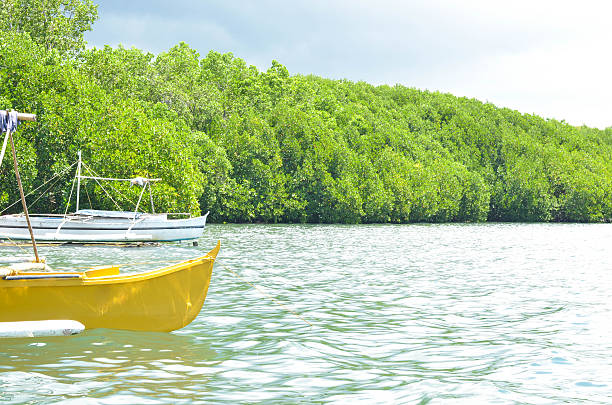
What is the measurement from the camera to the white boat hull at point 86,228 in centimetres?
3738

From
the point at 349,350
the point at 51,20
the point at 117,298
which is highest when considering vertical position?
the point at 51,20

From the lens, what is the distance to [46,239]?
1462 inches

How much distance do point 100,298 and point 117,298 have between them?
35 cm

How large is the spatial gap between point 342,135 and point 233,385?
10318 centimetres

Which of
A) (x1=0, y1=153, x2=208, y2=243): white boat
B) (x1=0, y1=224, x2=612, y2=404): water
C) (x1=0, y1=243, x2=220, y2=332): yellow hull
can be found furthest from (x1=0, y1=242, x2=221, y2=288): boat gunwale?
(x1=0, y1=153, x2=208, y2=243): white boat

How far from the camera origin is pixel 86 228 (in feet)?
125

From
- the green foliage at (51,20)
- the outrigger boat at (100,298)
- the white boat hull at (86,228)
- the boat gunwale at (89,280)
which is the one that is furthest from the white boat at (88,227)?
the green foliage at (51,20)

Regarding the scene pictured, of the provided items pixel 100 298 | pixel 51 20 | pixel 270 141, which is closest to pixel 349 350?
pixel 100 298

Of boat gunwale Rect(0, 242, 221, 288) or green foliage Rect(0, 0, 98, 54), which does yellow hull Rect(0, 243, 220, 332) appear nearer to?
boat gunwale Rect(0, 242, 221, 288)

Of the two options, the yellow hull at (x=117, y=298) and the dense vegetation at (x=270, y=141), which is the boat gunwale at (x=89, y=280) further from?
the dense vegetation at (x=270, y=141)

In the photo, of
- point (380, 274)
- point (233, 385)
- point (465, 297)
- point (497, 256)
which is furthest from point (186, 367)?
point (497, 256)

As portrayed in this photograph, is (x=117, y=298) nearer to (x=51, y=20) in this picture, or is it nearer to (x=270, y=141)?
(x=51, y=20)

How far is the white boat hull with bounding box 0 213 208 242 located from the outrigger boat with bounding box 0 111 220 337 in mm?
24873

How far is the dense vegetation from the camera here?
181 ft
